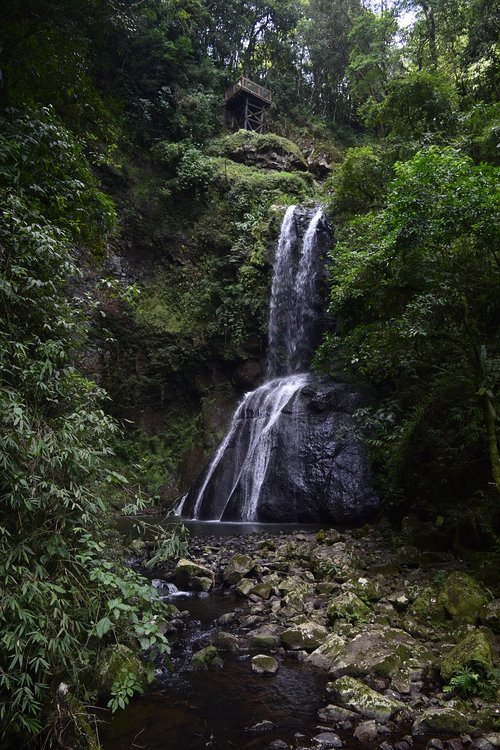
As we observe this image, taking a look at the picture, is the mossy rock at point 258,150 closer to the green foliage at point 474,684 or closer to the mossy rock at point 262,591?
the mossy rock at point 262,591

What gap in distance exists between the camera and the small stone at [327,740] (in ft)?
11.3

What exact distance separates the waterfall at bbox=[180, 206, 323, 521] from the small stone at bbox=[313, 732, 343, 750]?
8.57 meters

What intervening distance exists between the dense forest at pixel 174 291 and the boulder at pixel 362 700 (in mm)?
1809

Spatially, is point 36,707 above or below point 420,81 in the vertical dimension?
below

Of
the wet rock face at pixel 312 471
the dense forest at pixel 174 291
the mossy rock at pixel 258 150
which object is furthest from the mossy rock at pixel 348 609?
the mossy rock at pixel 258 150

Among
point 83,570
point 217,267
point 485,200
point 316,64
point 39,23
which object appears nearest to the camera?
point 83,570

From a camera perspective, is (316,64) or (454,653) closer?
(454,653)

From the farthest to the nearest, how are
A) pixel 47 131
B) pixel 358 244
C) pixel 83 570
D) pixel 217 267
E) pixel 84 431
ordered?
pixel 217 267 < pixel 358 244 < pixel 47 131 < pixel 84 431 < pixel 83 570

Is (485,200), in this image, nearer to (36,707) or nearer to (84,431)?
(84,431)

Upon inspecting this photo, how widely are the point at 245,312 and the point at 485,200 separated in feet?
41.1

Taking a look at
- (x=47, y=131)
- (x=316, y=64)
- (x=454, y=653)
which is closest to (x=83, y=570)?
(x=454, y=653)

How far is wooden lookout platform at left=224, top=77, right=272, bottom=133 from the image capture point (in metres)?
24.7

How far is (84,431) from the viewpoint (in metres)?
3.74

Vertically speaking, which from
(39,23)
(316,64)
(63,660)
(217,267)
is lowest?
(63,660)
